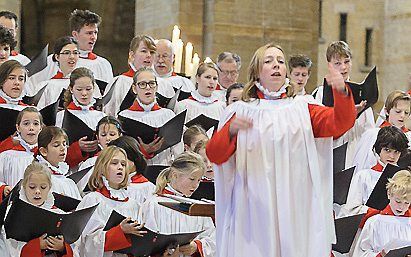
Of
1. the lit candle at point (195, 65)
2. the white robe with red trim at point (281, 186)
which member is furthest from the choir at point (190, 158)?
the lit candle at point (195, 65)

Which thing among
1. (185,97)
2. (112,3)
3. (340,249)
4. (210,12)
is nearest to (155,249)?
(340,249)

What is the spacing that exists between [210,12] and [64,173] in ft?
24.4

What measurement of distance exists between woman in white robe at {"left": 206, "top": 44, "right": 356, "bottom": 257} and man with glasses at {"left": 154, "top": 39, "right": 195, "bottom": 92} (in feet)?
12.6

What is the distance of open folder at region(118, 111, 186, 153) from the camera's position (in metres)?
8.24

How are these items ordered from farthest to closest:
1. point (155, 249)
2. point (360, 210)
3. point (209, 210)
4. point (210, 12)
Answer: point (210, 12)
point (360, 210)
point (155, 249)
point (209, 210)

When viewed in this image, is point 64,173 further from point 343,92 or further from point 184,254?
point 343,92

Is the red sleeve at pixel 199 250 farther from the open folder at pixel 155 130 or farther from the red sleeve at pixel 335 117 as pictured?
the red sleeve at pixel 335 117

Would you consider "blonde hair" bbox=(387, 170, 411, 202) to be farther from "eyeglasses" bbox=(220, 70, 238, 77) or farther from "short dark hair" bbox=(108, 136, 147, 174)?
"eyeglasses" bbox=(220, 70, 238, 77)

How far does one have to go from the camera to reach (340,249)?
25.4ft

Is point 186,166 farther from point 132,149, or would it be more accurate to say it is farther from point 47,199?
point 47,199

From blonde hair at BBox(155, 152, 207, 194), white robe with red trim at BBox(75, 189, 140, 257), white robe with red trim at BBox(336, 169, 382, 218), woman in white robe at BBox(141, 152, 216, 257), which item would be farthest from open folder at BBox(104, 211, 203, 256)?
white robe with red trim at BBox(336, 169, 382, 218)

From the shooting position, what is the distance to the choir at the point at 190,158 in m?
5.83

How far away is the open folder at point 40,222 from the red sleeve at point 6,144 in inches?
45.0

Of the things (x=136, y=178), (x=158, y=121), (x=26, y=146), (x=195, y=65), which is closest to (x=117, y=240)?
(x=136, y=178)
